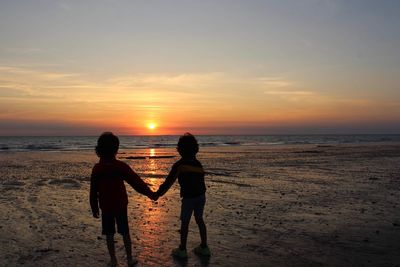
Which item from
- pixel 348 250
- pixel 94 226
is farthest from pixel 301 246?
pixel 94 226

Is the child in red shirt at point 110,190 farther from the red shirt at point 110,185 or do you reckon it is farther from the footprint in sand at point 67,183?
the footprint in sand at point 67,183

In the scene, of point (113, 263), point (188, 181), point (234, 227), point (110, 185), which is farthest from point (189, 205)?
point (234, 227)

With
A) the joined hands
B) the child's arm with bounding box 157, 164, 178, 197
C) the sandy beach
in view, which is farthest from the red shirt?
the sandy beach

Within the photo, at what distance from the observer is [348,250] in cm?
742

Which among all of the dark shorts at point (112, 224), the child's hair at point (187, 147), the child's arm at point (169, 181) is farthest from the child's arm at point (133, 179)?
the child's hair at point (187, 147)

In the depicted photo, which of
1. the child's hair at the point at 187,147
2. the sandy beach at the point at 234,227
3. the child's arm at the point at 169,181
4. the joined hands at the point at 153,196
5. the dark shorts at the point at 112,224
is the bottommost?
the sandy beach at the point at 234,227

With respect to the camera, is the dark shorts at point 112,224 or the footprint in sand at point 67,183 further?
the footprint in sand at point 67,183

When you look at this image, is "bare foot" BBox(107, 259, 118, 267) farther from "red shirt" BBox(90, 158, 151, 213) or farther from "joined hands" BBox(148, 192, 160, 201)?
"joined hands" BBox(148, 192, 160, 201)

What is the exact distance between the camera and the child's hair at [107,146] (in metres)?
6.71

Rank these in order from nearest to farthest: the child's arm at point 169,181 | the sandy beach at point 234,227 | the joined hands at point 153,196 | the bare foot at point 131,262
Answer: the bare foot at point 131,262
the sandy beach at point 234,227
the joined hands at point 153,196
the child's arm at point 169,181

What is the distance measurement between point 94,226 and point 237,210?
389 centimetres

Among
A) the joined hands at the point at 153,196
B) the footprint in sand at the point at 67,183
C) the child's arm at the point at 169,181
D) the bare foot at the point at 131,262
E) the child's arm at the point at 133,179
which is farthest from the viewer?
the footprint in sand at the point at 67,183

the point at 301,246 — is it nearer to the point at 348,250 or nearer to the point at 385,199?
the point at 348,250

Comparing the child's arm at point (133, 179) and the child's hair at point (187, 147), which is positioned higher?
the child's hair at point (187, 147)
